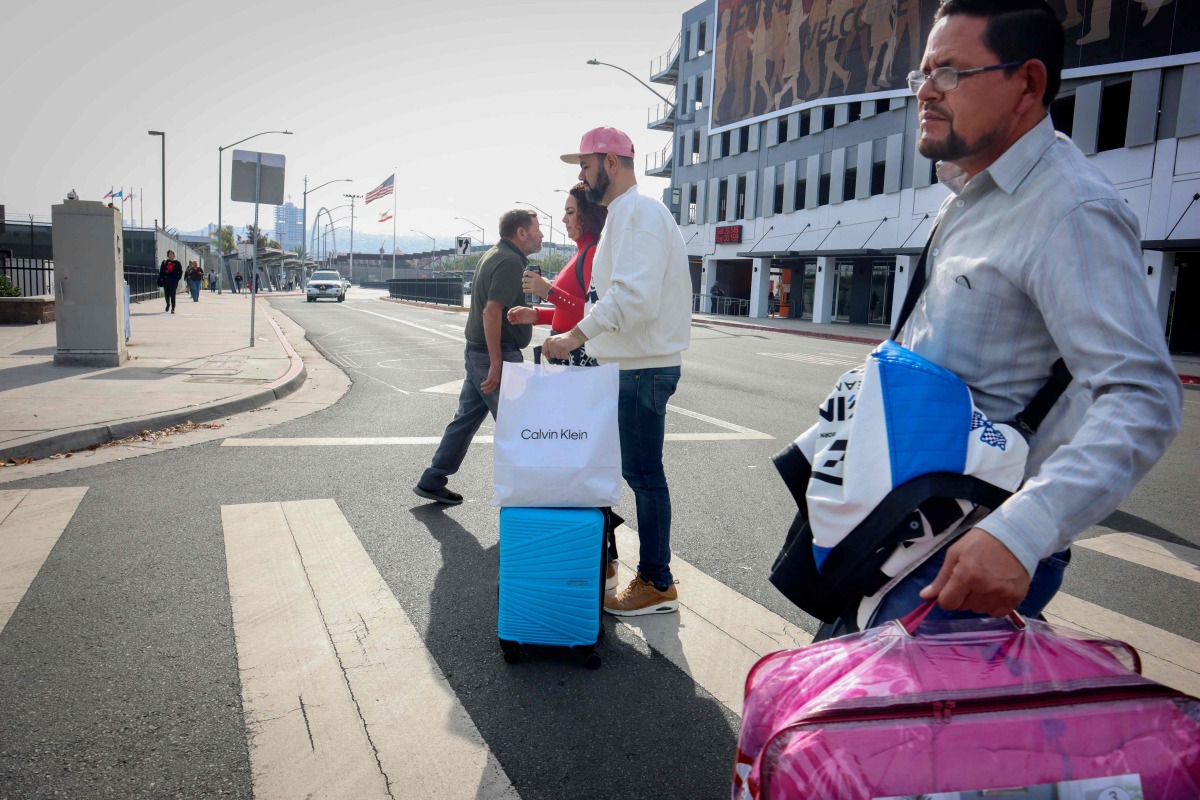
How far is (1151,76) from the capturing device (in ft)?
73.8

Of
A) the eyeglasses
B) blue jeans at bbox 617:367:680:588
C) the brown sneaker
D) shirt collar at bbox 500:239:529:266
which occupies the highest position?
the eyeglasses

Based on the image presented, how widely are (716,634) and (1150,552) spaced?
2994mm

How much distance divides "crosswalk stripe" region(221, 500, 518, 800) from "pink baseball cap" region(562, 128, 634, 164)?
213cm

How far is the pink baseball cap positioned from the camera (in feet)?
11.2

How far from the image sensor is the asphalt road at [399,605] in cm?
252

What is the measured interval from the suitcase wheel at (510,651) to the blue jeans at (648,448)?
2.39 feet

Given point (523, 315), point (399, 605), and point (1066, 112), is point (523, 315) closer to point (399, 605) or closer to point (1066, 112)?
point (399, 605)

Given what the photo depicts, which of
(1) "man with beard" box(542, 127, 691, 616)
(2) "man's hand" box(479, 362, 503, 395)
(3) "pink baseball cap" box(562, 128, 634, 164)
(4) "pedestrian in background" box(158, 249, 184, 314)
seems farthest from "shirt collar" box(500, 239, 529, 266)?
(4) "pedestrian in background" box(158, 249, 184, 314)

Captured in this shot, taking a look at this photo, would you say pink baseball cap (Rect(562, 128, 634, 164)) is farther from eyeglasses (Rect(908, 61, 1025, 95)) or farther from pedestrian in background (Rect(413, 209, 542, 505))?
eyeglasses (Rect(908, 61, 1025, 95))

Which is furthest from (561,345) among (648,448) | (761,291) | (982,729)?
(761,291)

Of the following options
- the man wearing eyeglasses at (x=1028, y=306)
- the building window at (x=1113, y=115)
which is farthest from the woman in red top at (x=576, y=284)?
the building window at (x=1113, y=115)

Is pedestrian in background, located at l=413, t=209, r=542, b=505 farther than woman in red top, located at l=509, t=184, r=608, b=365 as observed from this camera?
Yes

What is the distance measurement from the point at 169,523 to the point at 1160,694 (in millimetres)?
4940

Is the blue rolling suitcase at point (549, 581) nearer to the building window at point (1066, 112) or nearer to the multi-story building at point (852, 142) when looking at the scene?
the multi-story building at point (852, 142)
